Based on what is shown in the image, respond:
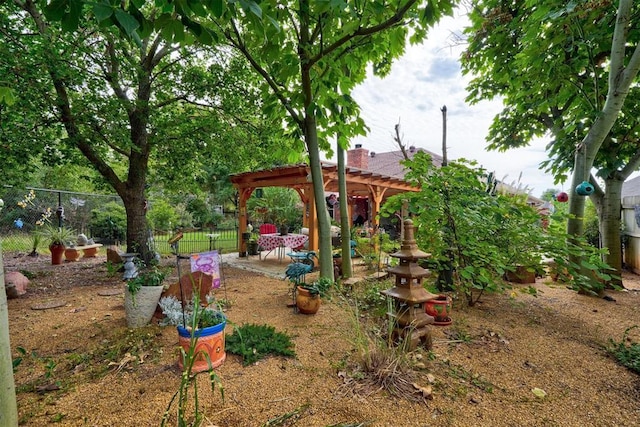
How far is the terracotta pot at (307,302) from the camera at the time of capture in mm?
3477

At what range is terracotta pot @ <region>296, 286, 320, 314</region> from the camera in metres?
3.48

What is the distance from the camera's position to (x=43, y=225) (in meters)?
8.29

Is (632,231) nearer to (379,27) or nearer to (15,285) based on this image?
(379,27)

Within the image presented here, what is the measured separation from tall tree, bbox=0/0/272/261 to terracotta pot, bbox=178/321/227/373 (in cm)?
396

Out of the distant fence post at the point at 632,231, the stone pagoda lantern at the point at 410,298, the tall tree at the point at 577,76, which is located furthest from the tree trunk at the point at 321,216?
the distant fence post at the point at 632,231

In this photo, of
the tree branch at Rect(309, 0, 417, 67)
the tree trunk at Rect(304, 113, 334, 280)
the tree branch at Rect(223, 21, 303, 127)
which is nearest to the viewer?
the tree branch at Rect(309, 0, 417, 67)

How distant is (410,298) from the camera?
248cm

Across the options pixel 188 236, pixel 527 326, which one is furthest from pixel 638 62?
pixel 188 236

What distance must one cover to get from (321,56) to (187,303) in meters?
3.02

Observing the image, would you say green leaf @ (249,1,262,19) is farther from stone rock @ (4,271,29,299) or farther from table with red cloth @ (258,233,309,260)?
table with red cloth @ (258,233,309,260)

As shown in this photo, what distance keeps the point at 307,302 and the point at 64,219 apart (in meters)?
9.82

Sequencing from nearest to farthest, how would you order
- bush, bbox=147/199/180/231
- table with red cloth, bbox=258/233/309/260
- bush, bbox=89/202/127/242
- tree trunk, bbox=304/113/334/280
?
tree trunk, bbox=304/113/334/280
table with red cloth, bbox=258/233/309/260
bush, bbox=89/202/127/242
bush, bbox=147/199/180/231

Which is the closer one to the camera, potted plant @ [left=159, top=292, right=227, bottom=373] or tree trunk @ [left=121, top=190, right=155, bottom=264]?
potted plant @ [left=159, top=292, right=227, bottom=373]

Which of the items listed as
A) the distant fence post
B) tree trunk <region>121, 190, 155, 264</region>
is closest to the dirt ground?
tree trunk <region>121, 190, 155, 264</region>
